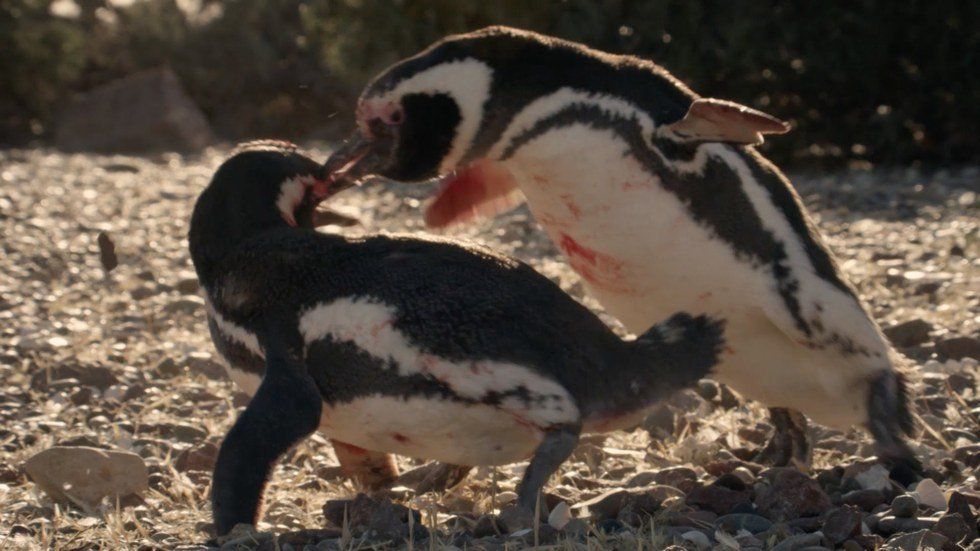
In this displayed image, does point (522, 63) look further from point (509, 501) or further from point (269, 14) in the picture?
point (269, 14)

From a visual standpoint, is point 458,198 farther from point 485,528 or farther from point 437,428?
point 485,528

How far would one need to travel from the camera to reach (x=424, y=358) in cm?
293

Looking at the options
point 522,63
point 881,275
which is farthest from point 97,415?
point 881,275

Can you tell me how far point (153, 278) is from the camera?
20.1ft

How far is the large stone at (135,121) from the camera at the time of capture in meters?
13.2

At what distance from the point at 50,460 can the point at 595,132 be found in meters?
1.52

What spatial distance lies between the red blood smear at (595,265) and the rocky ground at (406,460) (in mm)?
472

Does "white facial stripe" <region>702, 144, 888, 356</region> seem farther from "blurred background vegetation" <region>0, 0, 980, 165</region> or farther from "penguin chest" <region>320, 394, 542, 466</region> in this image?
"blurred background vegetation" <region>0, 0, 980, 165</region>

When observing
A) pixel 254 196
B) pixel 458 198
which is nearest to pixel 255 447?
pixel 254 196

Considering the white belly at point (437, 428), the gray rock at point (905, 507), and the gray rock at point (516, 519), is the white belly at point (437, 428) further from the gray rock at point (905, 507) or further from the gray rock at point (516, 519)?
the gray rock at point (905, 507)

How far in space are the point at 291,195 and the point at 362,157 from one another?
0.20 m

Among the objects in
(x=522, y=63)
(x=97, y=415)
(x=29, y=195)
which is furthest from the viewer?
(x=29, y=195)

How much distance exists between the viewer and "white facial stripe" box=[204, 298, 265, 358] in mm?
3176

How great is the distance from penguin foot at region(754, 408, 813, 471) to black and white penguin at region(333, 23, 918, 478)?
0.14 metres
